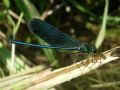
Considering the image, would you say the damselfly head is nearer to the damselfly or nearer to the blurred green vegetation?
the damselfly

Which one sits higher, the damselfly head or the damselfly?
the damselfly

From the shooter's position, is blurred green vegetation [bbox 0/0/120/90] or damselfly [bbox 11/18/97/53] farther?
blurred green vegetation [bbox 0/0/120/90]

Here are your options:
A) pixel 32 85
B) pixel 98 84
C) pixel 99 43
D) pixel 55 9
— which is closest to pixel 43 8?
pixel 55 9

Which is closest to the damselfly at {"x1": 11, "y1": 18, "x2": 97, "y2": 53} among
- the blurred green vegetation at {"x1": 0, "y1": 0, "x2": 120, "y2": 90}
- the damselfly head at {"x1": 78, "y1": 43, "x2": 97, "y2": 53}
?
the damselfly head at {"x1": 78, "y1": 43, "x2": 97, "y2": 53}

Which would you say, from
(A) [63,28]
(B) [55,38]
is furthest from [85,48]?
(A) [63,28]

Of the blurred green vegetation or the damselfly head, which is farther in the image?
the blurred green vegetation

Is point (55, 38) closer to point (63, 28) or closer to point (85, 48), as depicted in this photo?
point (85, 48)

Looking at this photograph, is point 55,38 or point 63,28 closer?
point 55,38
